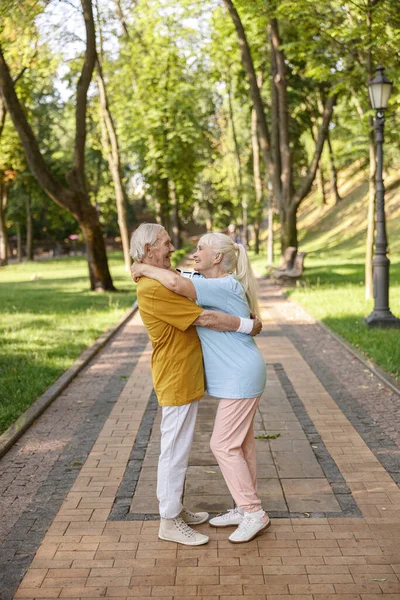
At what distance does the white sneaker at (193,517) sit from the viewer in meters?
4.68

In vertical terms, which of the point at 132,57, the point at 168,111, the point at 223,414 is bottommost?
the point at 223,414

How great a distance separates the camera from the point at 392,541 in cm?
440

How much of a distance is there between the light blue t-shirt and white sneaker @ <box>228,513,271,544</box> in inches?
29.3

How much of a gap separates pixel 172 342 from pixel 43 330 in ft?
32.1

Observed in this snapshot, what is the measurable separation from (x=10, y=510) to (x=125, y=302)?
14.1 m

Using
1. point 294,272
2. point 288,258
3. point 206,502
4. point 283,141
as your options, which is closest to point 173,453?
point 206,502

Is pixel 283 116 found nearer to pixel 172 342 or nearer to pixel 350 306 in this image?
pixel 350 306

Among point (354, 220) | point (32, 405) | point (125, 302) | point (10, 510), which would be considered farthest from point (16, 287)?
point (354, 220)

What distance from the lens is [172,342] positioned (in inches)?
171

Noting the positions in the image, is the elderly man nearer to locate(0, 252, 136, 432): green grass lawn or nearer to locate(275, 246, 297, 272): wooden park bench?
locate(0, 252, 136, 432): green grass lawn

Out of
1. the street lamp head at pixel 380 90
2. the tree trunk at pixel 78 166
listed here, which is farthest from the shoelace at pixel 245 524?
the tree trunk at pixel 78 166

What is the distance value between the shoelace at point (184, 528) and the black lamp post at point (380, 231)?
348 inches

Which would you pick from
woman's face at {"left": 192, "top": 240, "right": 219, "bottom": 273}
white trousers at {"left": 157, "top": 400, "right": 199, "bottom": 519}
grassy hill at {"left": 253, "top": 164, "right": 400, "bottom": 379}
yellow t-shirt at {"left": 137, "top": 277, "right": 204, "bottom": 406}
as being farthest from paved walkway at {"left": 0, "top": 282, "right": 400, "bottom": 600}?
grassy hill at {"left": 253, "top": 164, "right": 400, "bottom": 379}

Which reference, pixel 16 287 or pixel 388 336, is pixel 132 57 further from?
pixel 388 336
